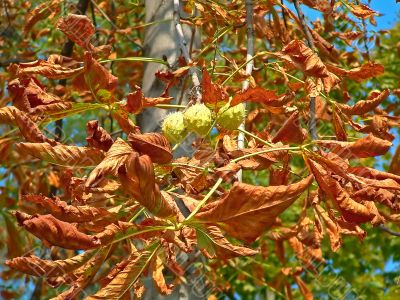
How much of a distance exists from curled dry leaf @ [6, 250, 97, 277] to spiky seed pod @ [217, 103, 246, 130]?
1.15 ft

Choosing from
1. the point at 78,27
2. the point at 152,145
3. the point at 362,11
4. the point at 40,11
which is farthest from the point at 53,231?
the point at 40,11

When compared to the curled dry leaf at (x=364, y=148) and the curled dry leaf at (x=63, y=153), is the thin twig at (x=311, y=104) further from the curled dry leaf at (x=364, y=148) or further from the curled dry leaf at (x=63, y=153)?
the curled dry leaf at (x=63, y=153)

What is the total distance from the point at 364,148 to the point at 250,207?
319 mm

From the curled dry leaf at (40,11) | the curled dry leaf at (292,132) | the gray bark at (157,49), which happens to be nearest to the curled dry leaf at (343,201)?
the curled dry leaf at (292,132)

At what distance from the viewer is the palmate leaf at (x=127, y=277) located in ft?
3.39

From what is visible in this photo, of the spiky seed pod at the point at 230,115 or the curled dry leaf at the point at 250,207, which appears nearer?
the curled dry leaf at the point at 250,207

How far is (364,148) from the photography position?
46.2 inches

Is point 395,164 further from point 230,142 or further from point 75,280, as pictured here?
point 75,280

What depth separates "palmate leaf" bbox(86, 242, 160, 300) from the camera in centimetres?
103

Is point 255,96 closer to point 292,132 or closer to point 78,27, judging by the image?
point 292,132

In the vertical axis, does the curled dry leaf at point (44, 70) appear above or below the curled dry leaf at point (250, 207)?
above

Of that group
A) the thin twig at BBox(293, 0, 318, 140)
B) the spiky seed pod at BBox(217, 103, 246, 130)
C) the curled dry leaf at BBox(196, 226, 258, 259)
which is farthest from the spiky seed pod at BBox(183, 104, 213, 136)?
the thin twig at BBox(293, 0, 318, 140)

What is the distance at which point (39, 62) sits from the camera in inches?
57.2

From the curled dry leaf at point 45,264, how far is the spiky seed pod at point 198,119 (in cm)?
30
